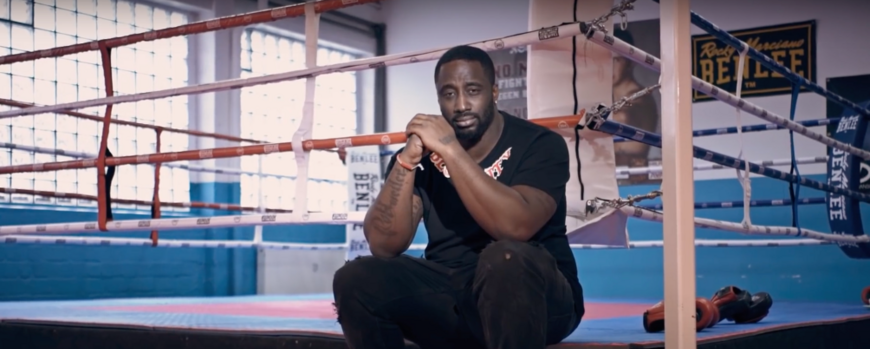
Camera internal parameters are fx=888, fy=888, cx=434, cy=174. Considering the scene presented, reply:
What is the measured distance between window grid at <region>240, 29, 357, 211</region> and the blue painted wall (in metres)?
0.54

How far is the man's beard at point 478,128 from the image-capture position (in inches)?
78.4

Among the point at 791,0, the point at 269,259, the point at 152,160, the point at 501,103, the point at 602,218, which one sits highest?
the point at 791,0

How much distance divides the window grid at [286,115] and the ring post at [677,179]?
6312mm

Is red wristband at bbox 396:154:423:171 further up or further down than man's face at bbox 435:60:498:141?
further down

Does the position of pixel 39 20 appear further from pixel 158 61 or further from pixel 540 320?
pixel 540 320

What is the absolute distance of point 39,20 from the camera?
6.54 metres

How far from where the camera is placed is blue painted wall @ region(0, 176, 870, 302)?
20.6 ft

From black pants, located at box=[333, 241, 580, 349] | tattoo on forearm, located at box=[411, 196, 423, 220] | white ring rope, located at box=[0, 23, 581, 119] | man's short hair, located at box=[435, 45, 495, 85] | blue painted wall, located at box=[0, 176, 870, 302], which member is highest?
white ring rope, located at box=[0, 23, 581, 119]

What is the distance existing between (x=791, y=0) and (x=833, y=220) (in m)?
3.32

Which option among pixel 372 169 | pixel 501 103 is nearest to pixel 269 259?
pixel 372 169

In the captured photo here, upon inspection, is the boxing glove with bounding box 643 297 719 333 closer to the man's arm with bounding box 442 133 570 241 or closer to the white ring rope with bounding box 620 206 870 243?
Answer: the white ring rope with bounding box 620 206 870 243


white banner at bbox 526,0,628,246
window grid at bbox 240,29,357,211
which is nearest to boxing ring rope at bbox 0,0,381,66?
white banner at bbox 526,0,628,246

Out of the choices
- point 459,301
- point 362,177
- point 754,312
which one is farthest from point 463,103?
point 362,177

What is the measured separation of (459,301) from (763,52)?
19.6ft
